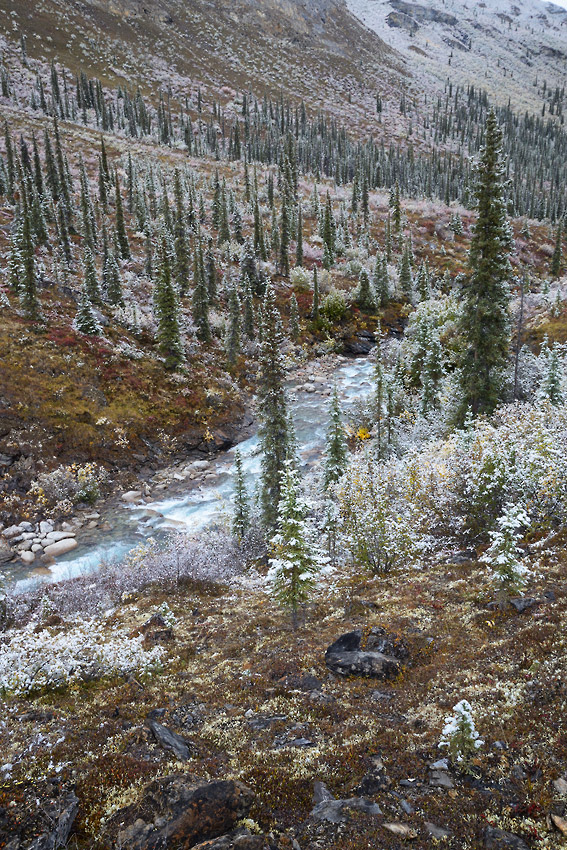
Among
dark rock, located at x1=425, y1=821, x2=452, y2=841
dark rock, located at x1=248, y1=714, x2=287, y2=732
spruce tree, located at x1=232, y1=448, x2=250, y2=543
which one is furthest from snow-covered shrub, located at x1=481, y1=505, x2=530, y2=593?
spruce tree, located at x1=232, y1=448, x2=250, y2=543

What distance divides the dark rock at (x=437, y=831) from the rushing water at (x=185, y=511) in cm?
→ 1925

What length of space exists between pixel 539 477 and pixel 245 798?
11818 millimetres

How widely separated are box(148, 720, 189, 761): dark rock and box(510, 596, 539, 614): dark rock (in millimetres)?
6906

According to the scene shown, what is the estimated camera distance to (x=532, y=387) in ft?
94.9

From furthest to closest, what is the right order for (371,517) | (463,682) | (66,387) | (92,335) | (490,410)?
1. (92,335)
2. (66,387)
3. (490,410)
4. (371,517)
5. (463,682)

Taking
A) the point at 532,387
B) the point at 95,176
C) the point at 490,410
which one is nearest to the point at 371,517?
the point at 490,410

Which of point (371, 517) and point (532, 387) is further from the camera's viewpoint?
point (532, 387)

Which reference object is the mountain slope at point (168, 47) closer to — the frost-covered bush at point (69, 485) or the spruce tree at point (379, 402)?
the frost-covered bush at point (69, 485)

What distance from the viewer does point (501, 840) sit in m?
4.77

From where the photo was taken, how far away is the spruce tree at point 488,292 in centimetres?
2520

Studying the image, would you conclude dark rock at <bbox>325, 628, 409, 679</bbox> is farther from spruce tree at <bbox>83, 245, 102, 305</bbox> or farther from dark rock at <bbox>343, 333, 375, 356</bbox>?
dark rock at <bbox>343, 333, 375, 356</bbox>

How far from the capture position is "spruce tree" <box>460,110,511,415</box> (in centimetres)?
2520

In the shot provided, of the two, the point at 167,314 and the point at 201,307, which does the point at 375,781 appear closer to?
the point at 167,314

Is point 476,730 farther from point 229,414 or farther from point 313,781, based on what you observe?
point 229,414
